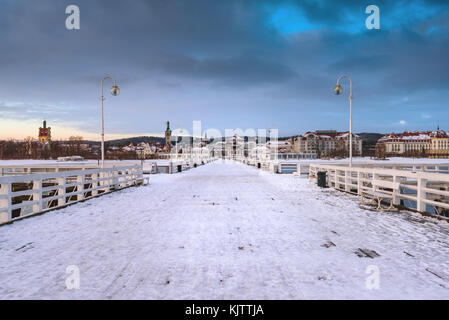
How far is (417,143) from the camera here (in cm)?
16725

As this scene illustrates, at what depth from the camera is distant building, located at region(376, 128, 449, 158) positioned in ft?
507

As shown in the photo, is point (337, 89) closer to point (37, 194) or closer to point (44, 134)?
point (37, 194)

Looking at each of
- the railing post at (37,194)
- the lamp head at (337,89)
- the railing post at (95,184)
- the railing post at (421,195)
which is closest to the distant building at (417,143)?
the lamp head at (337,89)

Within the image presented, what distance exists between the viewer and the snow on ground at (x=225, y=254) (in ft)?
13.4

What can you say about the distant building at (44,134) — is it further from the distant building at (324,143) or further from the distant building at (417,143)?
the distant building at (417,143)

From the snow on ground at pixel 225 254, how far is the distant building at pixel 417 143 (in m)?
168

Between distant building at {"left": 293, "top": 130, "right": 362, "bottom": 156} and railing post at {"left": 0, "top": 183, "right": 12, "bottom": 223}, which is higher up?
distant building at {"left": 293, "top": 130, "right": 362, "bottom": 156}

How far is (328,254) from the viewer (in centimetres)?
561

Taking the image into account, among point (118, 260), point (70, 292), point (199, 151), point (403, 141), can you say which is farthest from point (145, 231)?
point (403, 141)

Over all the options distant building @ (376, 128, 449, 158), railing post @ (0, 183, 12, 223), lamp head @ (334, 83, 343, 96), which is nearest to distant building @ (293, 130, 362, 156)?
distant building @ (376, 128, 449, 158)

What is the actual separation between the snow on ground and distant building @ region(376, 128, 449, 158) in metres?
168

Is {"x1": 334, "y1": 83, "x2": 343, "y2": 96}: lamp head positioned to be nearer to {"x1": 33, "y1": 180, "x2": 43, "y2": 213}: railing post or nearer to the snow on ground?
the snow on ground

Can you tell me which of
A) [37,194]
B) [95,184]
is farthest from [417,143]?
[37,194]
